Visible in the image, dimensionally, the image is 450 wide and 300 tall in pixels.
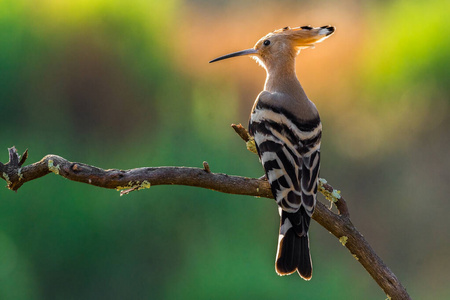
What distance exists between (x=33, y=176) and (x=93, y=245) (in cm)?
225

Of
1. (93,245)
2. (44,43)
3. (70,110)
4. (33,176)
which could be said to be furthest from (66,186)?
(33,176)

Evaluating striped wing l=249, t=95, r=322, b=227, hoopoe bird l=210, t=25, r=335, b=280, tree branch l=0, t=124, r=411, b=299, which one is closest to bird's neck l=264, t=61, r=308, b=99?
hoopoe bird l=210, t=25, r=335, b=280

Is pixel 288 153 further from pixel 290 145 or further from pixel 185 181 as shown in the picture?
pixel 185 181

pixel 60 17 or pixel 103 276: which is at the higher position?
pixel 60 17

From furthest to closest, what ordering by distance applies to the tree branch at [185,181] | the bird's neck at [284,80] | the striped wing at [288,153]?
the bird's neck at [284,80] < the striped wing at [288,153] < the tree branch at [185,181]

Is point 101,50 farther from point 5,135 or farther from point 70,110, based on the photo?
point 5,135

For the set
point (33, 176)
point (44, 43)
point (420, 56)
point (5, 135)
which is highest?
point (420, 56)

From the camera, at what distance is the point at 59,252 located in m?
3.65

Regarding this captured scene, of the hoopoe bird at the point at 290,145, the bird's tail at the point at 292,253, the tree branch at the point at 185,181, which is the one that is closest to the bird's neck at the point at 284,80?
the hoopoe bird at the point at 290,145

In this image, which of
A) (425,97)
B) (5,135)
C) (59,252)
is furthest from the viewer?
(425,97)

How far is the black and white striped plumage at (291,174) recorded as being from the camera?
162 centimetres

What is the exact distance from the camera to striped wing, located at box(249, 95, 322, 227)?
1.62 metres

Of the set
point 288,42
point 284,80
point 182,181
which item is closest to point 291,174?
point 182,181

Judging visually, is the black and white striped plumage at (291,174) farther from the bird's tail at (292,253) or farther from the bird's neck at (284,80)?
the bird's neck at (284,80)
